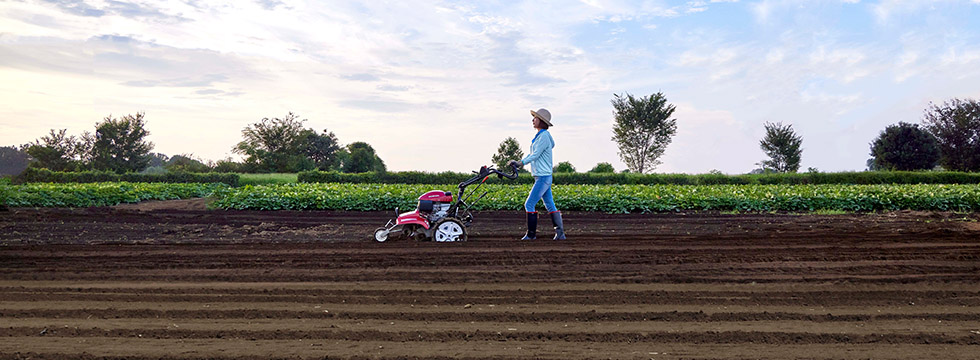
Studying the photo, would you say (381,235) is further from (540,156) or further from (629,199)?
(629,199)

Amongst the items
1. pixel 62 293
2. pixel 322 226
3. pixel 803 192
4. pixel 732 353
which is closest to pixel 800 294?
pixel 732 353

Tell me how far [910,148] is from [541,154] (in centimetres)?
4039

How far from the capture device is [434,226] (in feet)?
28.8

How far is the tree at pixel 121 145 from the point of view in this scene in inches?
1711

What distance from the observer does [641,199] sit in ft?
49.6

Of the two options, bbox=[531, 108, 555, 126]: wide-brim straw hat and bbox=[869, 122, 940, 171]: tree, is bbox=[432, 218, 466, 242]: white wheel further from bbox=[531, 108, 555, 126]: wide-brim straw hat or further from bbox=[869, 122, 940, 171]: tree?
bbox=[869, 122, 940, 171]: tree

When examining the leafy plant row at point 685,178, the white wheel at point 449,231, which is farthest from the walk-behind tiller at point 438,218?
the leafy plant row at point 685,178

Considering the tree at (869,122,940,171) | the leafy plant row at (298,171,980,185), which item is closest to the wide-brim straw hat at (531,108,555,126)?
the leafy plant row at (298,171,980,185)

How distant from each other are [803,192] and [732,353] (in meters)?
14.2

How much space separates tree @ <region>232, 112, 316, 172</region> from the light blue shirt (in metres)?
40.6

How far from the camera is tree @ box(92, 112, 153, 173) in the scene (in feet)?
143

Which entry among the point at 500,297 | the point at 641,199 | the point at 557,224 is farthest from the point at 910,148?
the point at 500,297

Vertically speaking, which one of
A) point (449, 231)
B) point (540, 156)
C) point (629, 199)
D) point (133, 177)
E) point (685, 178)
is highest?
point (540, 156)

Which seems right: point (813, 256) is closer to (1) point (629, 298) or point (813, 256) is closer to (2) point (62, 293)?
(1) point (629, 298)
